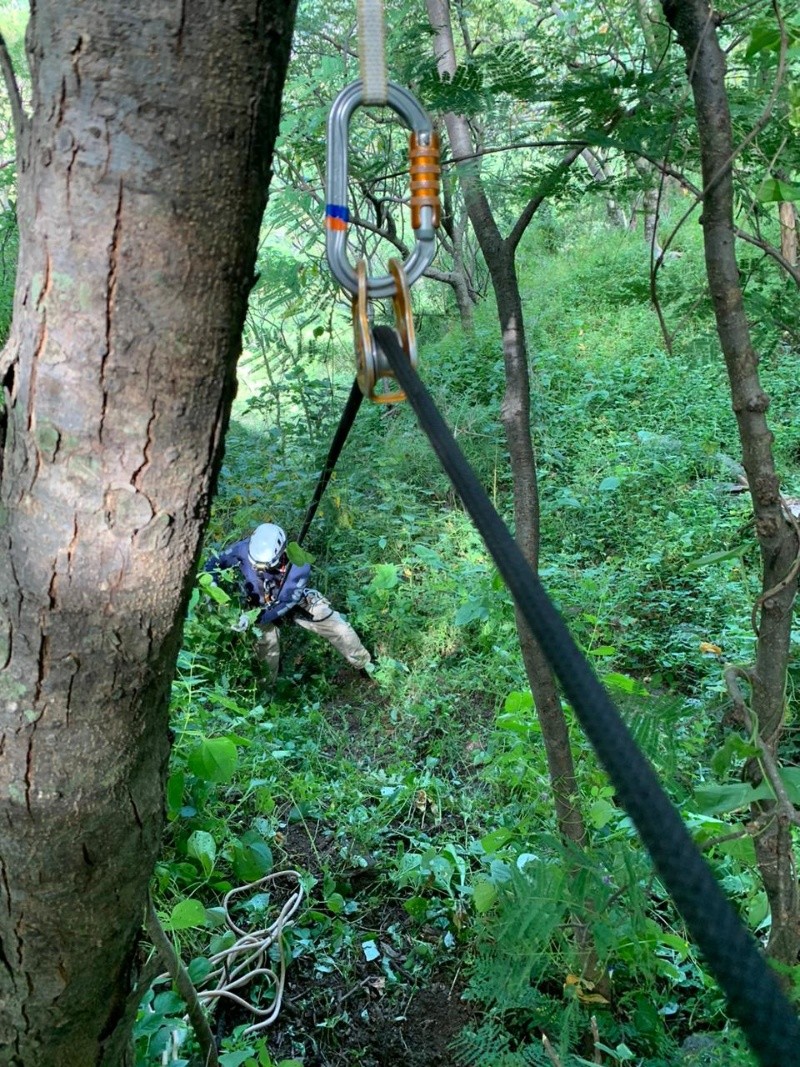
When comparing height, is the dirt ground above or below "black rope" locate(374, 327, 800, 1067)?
below

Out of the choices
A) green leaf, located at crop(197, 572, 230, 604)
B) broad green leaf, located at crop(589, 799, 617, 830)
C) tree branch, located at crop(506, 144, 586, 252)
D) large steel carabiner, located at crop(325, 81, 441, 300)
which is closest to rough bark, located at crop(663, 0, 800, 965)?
tree branch, located at crop(506, 144, 586, 252)

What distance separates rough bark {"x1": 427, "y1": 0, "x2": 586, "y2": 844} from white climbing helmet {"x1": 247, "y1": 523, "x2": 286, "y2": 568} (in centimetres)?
230

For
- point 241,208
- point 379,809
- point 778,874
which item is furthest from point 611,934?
point 379,809

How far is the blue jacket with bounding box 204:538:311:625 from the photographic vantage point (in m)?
3.71

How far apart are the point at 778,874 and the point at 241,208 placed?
3.53 ft

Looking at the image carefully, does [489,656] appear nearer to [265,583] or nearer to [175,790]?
[265,583]

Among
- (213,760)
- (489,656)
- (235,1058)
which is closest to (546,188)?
(213,760)

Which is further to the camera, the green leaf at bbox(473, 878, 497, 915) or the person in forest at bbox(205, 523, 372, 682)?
the person in forest at bbox(205, 523, 372, 682)

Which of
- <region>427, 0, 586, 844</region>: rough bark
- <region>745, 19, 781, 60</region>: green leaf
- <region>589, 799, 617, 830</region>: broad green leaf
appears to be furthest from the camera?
<region>589, 799, 617, 830</region>: broad green leaf

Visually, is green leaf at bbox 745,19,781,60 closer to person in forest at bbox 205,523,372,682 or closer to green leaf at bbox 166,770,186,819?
green leaf at bbox 166,770,186,819

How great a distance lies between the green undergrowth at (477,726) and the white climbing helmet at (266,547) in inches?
11.6

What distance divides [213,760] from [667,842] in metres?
1.62

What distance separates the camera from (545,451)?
482 cm

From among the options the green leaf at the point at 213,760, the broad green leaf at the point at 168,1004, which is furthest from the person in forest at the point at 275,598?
the broad green leaf at the point at 168,1004
